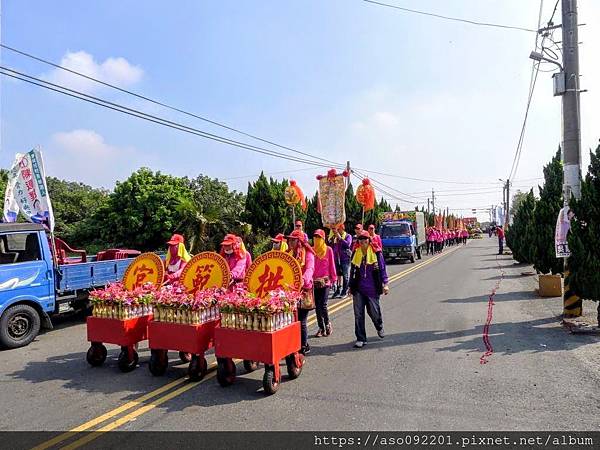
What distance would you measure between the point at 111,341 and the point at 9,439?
2.06 metres

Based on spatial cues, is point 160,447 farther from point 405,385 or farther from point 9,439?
point 405,385

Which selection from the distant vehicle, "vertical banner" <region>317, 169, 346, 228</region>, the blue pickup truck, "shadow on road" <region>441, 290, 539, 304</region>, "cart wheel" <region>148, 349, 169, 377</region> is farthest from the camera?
the distant vehicle

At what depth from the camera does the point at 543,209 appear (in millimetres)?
13875

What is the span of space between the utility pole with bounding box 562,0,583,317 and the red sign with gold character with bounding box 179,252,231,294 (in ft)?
21.7

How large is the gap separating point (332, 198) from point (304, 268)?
38.3 ft

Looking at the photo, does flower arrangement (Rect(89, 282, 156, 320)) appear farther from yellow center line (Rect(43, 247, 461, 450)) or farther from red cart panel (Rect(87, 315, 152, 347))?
yellow center line (Rect(43, 247, 461, 450))

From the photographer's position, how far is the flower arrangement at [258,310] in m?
5.21

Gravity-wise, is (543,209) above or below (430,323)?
above

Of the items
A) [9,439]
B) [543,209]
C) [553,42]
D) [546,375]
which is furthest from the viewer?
[543,209]

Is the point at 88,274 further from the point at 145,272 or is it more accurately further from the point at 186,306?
the point at 186,306

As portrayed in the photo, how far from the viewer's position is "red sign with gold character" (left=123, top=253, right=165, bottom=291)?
694 cm

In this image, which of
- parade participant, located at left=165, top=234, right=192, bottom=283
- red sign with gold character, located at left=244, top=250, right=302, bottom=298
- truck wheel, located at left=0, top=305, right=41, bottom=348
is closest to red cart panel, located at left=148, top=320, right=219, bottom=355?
red sign with gold character, located at left=244, top=250, right=302, bottom=298

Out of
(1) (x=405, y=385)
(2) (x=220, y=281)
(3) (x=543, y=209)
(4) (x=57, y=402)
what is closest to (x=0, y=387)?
(4) (x=57, y=402)

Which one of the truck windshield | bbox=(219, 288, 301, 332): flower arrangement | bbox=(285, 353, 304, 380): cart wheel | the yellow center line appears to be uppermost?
the truck windshield
